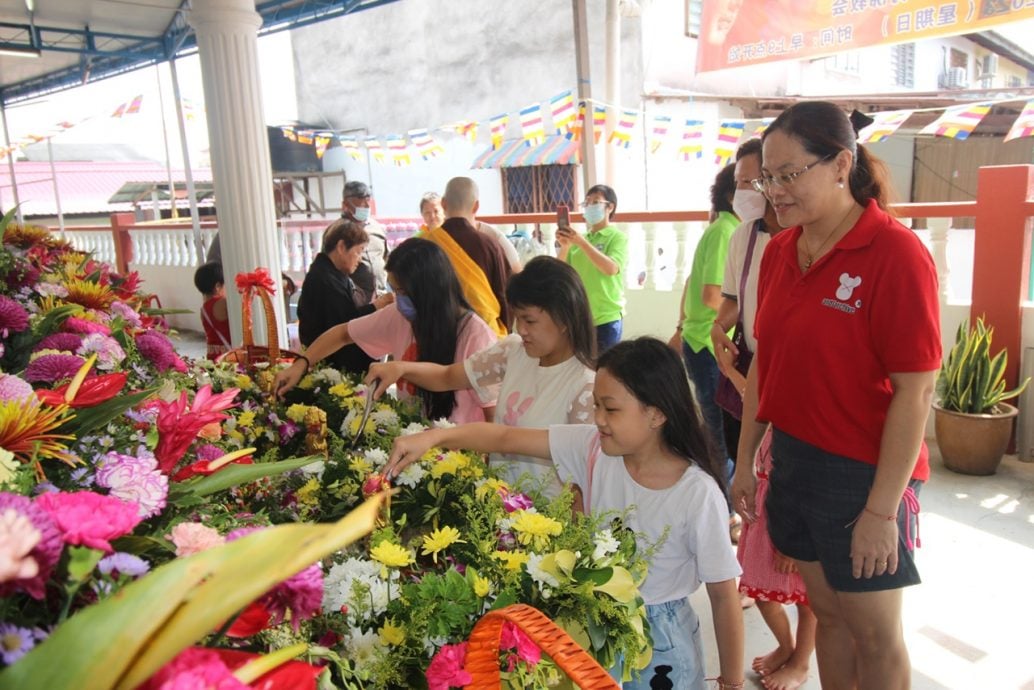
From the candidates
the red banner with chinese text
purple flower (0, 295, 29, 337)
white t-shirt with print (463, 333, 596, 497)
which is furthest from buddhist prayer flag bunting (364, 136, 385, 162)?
purple flower (0, 295, 29, 337)

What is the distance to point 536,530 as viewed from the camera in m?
1.18

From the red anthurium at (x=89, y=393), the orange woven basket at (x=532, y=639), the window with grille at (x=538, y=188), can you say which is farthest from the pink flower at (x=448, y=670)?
the window with grille at (x=538, y=188)

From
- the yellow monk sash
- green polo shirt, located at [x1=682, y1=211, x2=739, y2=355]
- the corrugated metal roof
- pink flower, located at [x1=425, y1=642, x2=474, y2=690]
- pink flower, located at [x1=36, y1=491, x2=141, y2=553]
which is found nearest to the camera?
pink flower, located at [x1=36, y1=491, x2=141, y2=553]

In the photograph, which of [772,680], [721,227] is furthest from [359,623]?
[721,227]

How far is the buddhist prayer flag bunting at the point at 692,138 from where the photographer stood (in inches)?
293

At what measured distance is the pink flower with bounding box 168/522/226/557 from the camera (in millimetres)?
764

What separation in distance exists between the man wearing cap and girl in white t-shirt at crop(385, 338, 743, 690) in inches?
98.8

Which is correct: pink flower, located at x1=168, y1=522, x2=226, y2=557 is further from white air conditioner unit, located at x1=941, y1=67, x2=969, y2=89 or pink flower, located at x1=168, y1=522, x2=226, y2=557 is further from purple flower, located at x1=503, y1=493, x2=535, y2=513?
white air conditioner unit, located at x1=941, y1=67, x2=969, y2=89

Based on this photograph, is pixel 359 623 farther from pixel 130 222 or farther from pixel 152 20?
pixel 130 222

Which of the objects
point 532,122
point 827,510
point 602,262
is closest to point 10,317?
point 827,510

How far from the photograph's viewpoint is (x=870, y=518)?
155 cm

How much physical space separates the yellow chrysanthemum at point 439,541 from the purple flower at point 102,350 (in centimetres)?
79

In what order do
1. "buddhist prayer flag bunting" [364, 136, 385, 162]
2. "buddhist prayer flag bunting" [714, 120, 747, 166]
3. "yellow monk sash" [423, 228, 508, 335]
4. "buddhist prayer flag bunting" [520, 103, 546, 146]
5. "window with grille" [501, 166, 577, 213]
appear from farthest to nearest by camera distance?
1. "window with grille" [501, 166, 577, 213]
2. "buddhist prayer flag bunting" [364, 136, 385, 162]
3. "buddhist prayer flag bunting" [520, 103, 546, 146]
4. "buddhist prayer flag bunting" [714, 120, 747, 166]
5. "yellow monk sash" [423, 228, 508, 335]

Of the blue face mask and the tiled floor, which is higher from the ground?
the blue face mask
